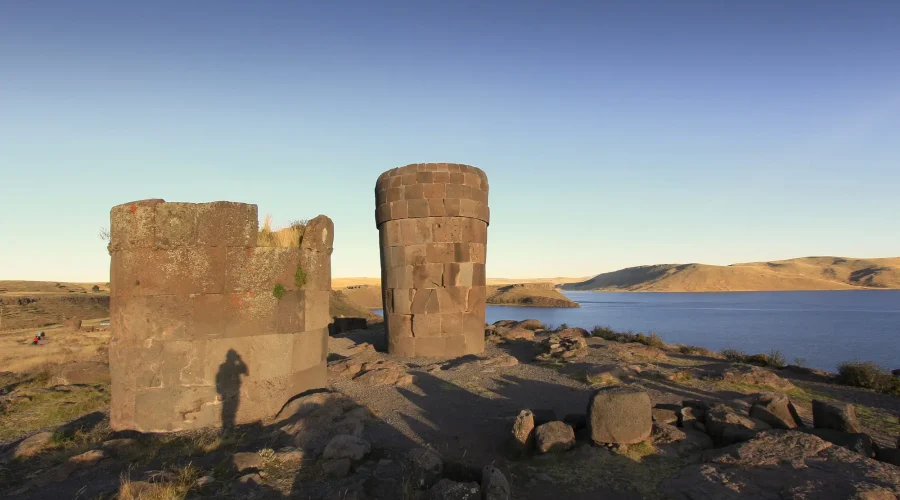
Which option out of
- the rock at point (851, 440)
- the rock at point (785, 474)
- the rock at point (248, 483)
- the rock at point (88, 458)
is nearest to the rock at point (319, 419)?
the rock at point (248, 483)

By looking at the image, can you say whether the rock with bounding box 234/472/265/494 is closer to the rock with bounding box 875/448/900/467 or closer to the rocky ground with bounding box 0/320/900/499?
the rocky ground with bounding box 0/320/900/499

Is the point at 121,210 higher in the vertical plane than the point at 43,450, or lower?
higher

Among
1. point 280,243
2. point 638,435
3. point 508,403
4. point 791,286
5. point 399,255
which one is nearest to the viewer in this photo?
point 638,435

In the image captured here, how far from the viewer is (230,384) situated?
7.28 m

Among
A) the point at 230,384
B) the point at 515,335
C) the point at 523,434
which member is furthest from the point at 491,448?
the point at 515,335

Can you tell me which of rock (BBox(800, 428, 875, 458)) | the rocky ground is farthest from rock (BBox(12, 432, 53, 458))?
rock (BBox(800, 428, 875, 458))

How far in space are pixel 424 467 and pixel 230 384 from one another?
12.5 ft

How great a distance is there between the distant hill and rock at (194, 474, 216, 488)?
12446 centimetres

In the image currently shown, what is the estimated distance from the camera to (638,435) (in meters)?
6.06

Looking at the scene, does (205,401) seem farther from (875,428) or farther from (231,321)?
(875,428)

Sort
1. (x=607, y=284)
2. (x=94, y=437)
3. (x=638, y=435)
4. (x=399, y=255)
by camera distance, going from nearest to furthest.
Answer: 1. (x=638, y=435)
2. (x=94, y=437)
3. (x=399, y=255)
4. (x=607, y=284)

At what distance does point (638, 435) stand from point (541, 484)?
158 centimetres

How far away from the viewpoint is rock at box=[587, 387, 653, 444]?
604 centimetres

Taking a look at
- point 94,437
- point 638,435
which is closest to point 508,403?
point 638,435
